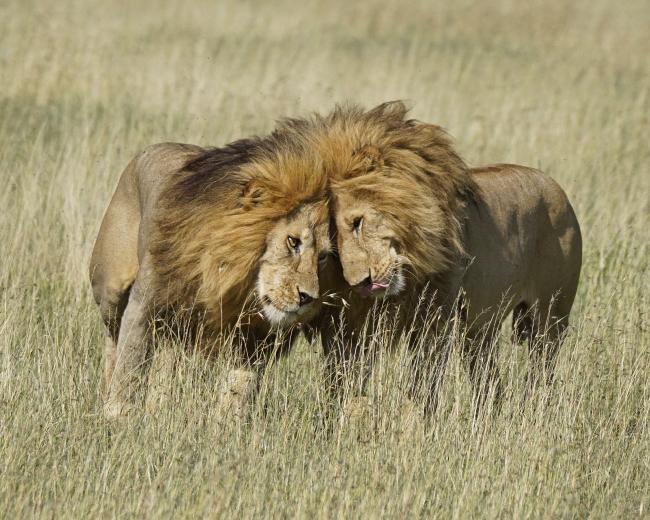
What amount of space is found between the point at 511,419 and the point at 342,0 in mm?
16617

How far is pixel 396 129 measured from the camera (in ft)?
18.4

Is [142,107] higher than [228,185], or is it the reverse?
[228,185]

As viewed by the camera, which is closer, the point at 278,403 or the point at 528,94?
the point at 278,403

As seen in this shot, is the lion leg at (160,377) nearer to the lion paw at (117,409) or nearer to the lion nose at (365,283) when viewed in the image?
the lion paw at (117,409)

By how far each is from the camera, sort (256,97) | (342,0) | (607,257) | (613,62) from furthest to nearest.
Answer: (342,0) → (613,62) → (256,97) → (607,257)

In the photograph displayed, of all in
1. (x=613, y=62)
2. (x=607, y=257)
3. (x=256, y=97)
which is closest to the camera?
(x=607, y=257)

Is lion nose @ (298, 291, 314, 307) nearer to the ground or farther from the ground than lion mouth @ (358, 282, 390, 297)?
nearer to the ground

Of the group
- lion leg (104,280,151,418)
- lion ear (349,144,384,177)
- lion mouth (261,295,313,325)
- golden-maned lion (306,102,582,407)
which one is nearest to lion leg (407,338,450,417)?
golden-maned lion (306,102,582,407)

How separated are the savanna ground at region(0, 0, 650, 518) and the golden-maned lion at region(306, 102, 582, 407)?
0.26 metres

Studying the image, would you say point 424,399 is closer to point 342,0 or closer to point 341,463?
point 341,463

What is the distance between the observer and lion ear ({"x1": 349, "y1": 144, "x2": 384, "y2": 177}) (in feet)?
17.5

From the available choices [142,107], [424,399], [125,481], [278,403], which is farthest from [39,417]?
[142,107]

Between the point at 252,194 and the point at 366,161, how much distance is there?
549mm

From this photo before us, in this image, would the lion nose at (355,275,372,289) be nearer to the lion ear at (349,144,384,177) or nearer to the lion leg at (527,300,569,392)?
the lion ear at (349,144,384,177)
